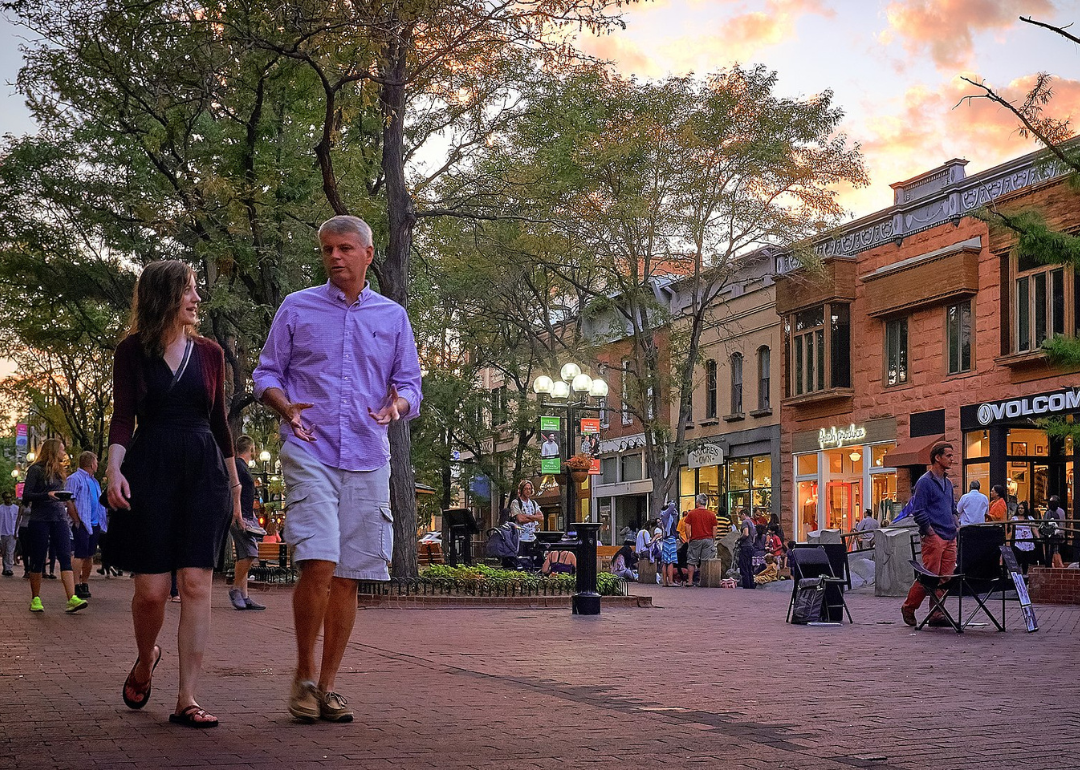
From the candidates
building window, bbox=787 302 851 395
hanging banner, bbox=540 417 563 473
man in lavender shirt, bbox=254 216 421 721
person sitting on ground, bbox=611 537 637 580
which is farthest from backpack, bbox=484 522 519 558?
man in lavender shirt, bbox=254 216 421 721

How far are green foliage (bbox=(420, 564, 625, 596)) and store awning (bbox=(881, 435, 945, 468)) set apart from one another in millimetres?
15280

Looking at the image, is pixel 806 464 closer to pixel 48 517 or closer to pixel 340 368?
pixel 48 517

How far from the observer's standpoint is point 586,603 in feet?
52.0

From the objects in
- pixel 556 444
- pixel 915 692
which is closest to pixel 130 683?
pixel 915 692

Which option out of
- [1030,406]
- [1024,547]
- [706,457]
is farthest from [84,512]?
[706,457]

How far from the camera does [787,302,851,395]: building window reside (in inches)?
1443

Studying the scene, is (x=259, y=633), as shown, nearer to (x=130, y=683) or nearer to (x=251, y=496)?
(x=251, y=496)

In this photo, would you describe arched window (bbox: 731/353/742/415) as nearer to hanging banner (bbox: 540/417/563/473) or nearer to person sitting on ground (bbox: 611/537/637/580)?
person sitting on ground (bbox: 611/537/637/580)

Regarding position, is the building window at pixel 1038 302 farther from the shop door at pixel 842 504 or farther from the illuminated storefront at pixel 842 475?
the shop door at pixel 842 504

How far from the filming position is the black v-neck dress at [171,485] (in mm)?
5645

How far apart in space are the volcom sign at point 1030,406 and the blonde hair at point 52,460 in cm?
2117

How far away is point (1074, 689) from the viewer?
782cm

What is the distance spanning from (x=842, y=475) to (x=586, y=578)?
22699mm

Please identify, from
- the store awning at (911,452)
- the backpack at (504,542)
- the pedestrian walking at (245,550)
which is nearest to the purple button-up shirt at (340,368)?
the pedestrian walking at (245,550)
